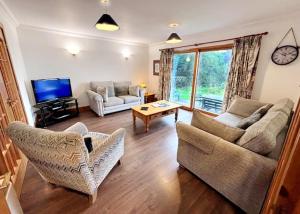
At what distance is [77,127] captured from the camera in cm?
193

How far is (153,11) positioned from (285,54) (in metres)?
2.60

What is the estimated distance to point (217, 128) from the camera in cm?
153

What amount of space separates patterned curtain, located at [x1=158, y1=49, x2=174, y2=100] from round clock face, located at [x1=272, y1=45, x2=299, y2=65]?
8.99ft

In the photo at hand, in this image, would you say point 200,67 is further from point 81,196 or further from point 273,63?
point 81,196

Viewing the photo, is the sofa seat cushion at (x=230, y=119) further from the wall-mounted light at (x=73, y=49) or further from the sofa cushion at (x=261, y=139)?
the wall-mounted light at (x=73, y=49)

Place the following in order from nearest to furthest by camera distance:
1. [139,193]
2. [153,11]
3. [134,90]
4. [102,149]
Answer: [102,149] < [139,193] < [153,11] < [134,90]

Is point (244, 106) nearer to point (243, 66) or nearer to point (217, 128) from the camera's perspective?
point (243, 66)

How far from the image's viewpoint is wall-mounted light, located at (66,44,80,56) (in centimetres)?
387

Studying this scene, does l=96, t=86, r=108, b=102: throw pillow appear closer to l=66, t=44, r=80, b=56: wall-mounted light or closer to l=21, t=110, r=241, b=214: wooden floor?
l=66, t=44, r=80, b=56: wall-mounted light

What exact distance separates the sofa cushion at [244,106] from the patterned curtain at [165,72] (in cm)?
242

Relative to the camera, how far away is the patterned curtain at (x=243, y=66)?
2.89 metres

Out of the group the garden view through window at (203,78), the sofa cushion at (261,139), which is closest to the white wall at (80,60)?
the garden view through window at (203,78)

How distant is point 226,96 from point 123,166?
2978mm

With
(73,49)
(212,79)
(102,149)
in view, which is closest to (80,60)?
(73,49)
